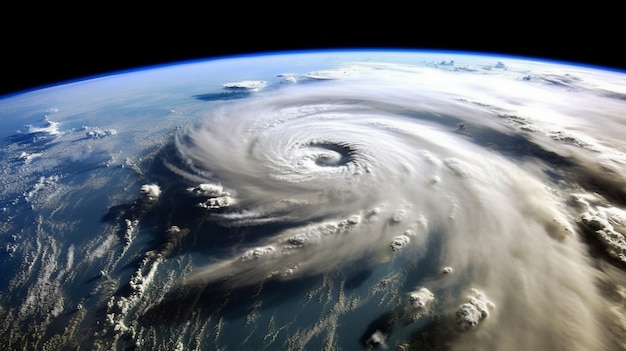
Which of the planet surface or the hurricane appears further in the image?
the hurricane

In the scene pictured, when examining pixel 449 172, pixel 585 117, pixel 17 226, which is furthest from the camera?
pixel 585 117

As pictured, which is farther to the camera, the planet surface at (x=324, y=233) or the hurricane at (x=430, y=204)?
the hurricane at (x=430, y=204)

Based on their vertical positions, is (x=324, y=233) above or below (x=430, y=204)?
below

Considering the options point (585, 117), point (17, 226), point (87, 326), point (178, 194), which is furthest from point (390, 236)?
point (585, 117)

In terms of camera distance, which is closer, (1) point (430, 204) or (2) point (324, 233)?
(2) point (324, 233)

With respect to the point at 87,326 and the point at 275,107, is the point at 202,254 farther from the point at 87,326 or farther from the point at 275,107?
the point at 275,107
